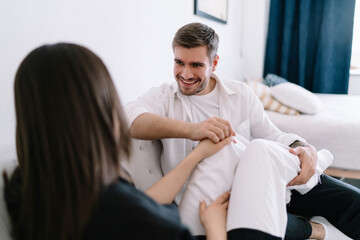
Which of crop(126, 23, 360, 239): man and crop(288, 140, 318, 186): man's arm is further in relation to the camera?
crop(288, 140, 318, 186): man's arm

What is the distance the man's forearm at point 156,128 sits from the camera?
3.38 ft

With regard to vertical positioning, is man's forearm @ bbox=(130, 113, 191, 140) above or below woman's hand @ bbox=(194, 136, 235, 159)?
above

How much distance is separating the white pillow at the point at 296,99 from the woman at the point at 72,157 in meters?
1.79

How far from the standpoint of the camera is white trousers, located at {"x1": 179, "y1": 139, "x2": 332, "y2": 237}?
0.75 metres

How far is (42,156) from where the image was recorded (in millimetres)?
522

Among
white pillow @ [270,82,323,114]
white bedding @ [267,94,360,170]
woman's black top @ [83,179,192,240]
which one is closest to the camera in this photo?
woman's black top @ [83,179,192,240]

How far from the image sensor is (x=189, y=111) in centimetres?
129

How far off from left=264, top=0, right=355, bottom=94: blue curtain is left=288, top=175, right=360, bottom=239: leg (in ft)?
8.51

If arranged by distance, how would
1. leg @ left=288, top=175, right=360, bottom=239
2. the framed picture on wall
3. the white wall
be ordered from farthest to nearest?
the framed picture on wall
leg @ left=288, top=175, right=360, bottom=239
the white wall

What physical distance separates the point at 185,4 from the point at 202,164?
57.4 inches

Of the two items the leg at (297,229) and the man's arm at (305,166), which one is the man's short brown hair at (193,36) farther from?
the leg at (297,229)

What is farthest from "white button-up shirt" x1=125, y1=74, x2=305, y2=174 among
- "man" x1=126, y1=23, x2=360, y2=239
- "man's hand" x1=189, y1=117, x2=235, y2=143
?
"man's hand" x1=189, y1=117, x2=235, y2=143

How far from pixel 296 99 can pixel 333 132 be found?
0.38 meters

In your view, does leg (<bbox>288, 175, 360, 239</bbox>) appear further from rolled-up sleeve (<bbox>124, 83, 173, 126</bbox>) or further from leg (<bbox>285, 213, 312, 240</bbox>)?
rolled-up sleeve (<bbox>124, 83, 173, 126</bbox>)
